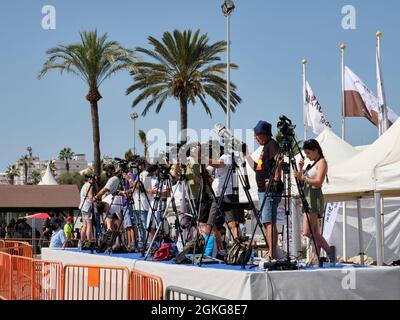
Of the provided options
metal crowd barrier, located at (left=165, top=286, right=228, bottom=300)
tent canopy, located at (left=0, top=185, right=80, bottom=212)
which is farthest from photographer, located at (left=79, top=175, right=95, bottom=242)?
tent canopy, located at (left=0, top=185, right=80, bottom=212)

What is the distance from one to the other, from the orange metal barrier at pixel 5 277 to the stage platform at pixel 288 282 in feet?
13.1

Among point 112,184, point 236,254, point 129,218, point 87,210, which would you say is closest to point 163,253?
point 236,254

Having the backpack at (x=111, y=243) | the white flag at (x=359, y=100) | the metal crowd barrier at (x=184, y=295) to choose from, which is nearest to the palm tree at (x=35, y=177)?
the white flag at (x=359, y=100)

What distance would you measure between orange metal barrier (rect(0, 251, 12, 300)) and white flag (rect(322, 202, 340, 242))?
7.02 m

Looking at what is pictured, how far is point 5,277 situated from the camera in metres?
Answer: 11.8

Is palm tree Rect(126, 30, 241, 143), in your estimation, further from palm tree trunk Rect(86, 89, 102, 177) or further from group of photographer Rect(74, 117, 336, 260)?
group of photographer Rect(74, 117, 336, 260)

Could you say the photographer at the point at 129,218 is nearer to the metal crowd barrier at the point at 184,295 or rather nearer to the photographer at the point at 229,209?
the photographer at the point at 229,209

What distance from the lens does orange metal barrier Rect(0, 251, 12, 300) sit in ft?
37.1

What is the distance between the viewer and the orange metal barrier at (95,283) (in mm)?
7862

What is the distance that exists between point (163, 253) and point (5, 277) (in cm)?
384

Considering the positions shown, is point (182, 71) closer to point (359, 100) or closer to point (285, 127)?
point (359, 100)

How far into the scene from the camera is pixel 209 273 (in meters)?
7.61

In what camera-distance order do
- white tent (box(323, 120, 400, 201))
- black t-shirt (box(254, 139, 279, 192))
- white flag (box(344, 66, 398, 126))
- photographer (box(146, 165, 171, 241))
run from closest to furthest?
1. black t-shirt (box(254, 139, 279, 192))
2. photographer (box(146, 165, 171, 241))
3. white tent (box(323, 120, 400, 201))
4. white flag (box(344, 66, 398, 126))
